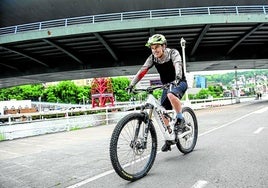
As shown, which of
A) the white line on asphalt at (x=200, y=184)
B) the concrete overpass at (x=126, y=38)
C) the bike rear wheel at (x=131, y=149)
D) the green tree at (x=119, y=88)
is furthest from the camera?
the green tree at (x=119, y=88)

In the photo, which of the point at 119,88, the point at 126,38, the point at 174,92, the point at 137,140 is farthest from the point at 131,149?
the point at 119,88

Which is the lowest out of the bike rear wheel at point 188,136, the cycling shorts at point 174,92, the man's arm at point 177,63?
the bike rear wheel at point 188,136

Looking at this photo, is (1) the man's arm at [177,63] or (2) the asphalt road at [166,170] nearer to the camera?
(2) the asphalt road at [166,170]

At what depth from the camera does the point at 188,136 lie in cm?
573

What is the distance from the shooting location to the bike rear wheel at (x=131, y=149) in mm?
3861

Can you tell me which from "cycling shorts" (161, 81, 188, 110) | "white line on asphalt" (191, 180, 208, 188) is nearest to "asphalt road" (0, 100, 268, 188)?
"white line on asphalt" (191, 180, 208, 188)

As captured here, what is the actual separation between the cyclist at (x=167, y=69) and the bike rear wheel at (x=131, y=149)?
0.54 meters

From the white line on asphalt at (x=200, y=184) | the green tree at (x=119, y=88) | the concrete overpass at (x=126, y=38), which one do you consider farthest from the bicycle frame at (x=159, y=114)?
the green tree at (x=119, y=88)

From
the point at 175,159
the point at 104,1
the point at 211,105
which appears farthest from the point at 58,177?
the point at 211,105

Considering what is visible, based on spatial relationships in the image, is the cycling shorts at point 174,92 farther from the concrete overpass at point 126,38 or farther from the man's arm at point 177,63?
the concrete overpass at point 126,38

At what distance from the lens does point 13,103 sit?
69.0 m

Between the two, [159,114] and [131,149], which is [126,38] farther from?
[131,149]

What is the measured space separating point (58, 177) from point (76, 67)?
97.0ft

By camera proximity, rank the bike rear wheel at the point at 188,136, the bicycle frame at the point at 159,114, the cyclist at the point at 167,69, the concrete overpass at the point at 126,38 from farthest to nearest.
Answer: the concrete overpass at the point at 126,38 → the bike rear wheel at the point at 188,136 → the cyclist at the point at 167,69 → the bicycle frame at the point at 159,114
